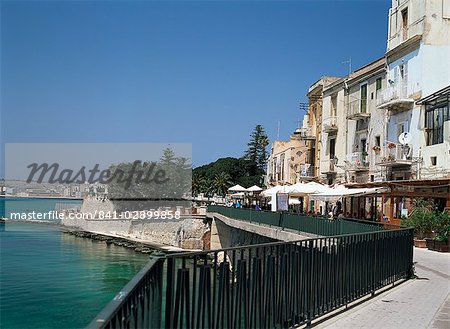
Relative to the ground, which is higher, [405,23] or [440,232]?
[405,23]

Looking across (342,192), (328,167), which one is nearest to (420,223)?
(342,192)

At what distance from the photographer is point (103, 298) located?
28328 millimetres

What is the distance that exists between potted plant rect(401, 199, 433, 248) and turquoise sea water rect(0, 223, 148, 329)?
1433cm

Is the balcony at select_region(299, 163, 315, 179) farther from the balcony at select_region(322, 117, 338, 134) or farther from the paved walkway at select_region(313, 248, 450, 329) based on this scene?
the paved walkway at select_region(313, 248, 450, 329)

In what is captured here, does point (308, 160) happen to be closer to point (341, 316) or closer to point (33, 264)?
point (33, 264)

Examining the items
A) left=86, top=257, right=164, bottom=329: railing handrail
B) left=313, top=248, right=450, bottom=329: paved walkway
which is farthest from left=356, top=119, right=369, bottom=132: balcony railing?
left=86, top=257, right=164, bottom=329: railing handrail

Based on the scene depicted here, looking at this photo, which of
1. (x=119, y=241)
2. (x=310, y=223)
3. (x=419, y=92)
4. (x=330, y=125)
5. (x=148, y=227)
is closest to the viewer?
(x=310, y=223)

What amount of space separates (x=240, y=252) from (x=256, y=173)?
99840 mm

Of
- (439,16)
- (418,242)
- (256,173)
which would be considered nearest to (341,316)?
(418,242)

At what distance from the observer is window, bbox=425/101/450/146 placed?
83.1 feet

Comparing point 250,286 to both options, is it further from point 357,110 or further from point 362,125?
point 357,110

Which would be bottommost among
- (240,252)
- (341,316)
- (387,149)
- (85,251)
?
(85,251)

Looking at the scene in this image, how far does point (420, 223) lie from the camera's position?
70.5 feet

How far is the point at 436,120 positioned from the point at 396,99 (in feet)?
11.8
